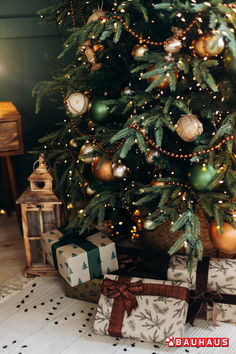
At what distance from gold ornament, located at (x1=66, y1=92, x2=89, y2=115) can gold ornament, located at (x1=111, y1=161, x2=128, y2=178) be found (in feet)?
0.92

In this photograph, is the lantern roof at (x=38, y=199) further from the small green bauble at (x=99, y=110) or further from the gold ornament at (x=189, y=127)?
the gold ornament at (x=189, y=127)

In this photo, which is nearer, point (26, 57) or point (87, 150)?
point (87, 150)

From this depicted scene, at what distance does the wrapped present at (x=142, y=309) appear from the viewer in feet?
4.77

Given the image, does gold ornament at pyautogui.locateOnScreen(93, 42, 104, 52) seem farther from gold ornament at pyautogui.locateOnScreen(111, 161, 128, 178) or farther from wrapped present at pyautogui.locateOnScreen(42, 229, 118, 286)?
wrapped present at pyautogui.locateOnScreen(42, 229, 118, 286)

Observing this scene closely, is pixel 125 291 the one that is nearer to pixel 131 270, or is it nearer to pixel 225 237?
pixel 131 270

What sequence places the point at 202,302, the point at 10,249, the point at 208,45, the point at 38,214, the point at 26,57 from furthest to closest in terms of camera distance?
the point at 26,57 → the point at 10,249 → the point at 38,214 → the point at 202,302 → the point at 208,45

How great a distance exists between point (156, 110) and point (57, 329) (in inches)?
35.2

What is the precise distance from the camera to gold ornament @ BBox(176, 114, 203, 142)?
1416 mm

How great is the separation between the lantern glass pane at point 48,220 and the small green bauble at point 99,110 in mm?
460

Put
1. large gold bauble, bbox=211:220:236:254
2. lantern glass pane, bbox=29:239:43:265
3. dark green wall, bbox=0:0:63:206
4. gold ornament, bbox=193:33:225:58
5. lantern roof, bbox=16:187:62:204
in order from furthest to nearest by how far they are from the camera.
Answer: dark green wall, bbox=0:0:63:206 → lantern glass pane, bbox=29:239:43:265 → lantern roof, bbox=16:187:62:204 → large gold bauble, bbox=211:220:236:254 → gold ornament, bbox=193:33:225:58

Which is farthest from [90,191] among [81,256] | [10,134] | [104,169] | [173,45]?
[173,45]

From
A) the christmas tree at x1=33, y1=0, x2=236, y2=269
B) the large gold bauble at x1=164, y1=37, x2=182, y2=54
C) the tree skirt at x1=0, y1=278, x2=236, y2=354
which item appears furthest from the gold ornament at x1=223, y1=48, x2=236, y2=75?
the tree skirt at x1=0, y1=278, x2=236, y2=354

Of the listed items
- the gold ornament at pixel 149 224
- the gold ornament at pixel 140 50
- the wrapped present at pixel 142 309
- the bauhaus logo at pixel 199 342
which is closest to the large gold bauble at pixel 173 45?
the gold ornament at pixel 140 50

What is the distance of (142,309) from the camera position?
1493 millimetres
